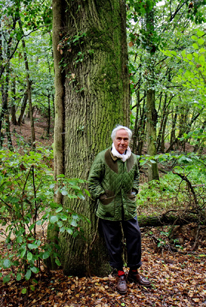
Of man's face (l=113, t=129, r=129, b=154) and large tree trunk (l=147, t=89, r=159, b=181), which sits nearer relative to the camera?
man's face (l=113, t=129, r=129, b=154)

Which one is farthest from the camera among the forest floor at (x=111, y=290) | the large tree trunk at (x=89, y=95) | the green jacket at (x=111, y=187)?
the large tree trunk at (x=89, y=95)

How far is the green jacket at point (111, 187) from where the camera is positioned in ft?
9.04

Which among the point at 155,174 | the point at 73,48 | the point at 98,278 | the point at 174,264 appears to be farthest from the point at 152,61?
the point at 98,278

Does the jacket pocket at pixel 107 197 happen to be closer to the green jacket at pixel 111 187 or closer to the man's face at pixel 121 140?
the green jacket at pixel 111 187

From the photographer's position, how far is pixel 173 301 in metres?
2.60

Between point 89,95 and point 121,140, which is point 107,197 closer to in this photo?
→ point 121,140

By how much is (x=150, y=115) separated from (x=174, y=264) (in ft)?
24.1

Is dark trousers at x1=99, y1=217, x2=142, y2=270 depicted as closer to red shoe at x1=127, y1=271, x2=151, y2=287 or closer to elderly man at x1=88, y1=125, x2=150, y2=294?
elderly man at x1=88, y1=125, x2=150, y2=294

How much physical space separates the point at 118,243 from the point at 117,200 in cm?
63

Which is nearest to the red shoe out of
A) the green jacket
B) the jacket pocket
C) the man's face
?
the green jacket

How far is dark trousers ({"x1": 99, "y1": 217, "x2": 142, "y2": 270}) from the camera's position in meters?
2.80

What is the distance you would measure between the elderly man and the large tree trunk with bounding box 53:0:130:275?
249mm

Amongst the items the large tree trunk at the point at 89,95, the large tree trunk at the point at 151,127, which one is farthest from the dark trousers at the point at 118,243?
the large tree trunk at the point at 151,127

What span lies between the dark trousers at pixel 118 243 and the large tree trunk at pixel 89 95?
24 centimetres
